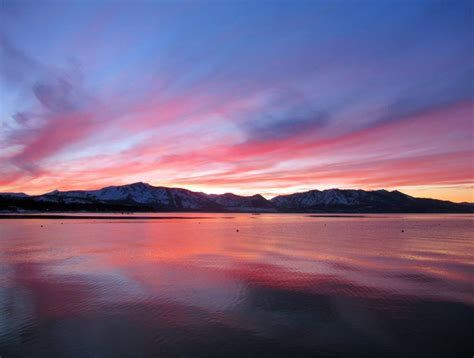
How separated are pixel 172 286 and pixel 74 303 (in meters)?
6.00

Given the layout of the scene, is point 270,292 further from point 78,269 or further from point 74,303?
point 78,269

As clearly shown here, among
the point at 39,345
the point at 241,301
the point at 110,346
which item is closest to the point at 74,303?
the point at 39,345

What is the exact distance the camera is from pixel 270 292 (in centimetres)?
2027

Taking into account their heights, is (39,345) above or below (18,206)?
below

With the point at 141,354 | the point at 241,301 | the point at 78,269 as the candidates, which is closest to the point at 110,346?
the point at 141,354

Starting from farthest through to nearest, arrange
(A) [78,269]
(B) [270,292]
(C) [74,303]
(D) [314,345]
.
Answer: (A) [78,269]
(B) [270,292]
(C) [74,303]
(D) [314,345]

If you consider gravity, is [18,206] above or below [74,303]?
above

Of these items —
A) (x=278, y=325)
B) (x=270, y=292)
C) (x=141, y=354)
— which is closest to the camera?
(x=141, y=354)

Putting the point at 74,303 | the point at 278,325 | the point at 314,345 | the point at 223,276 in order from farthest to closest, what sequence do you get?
the point at 223,276
the point at 74,303
the point at 278,325
the point at 314,345

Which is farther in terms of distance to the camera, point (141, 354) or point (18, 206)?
point (18, 206)

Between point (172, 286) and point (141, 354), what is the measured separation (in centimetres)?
949

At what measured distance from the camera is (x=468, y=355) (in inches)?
466

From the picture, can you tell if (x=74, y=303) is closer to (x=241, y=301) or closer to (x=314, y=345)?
(x=241, y=301)

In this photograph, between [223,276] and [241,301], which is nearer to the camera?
[241,301]
